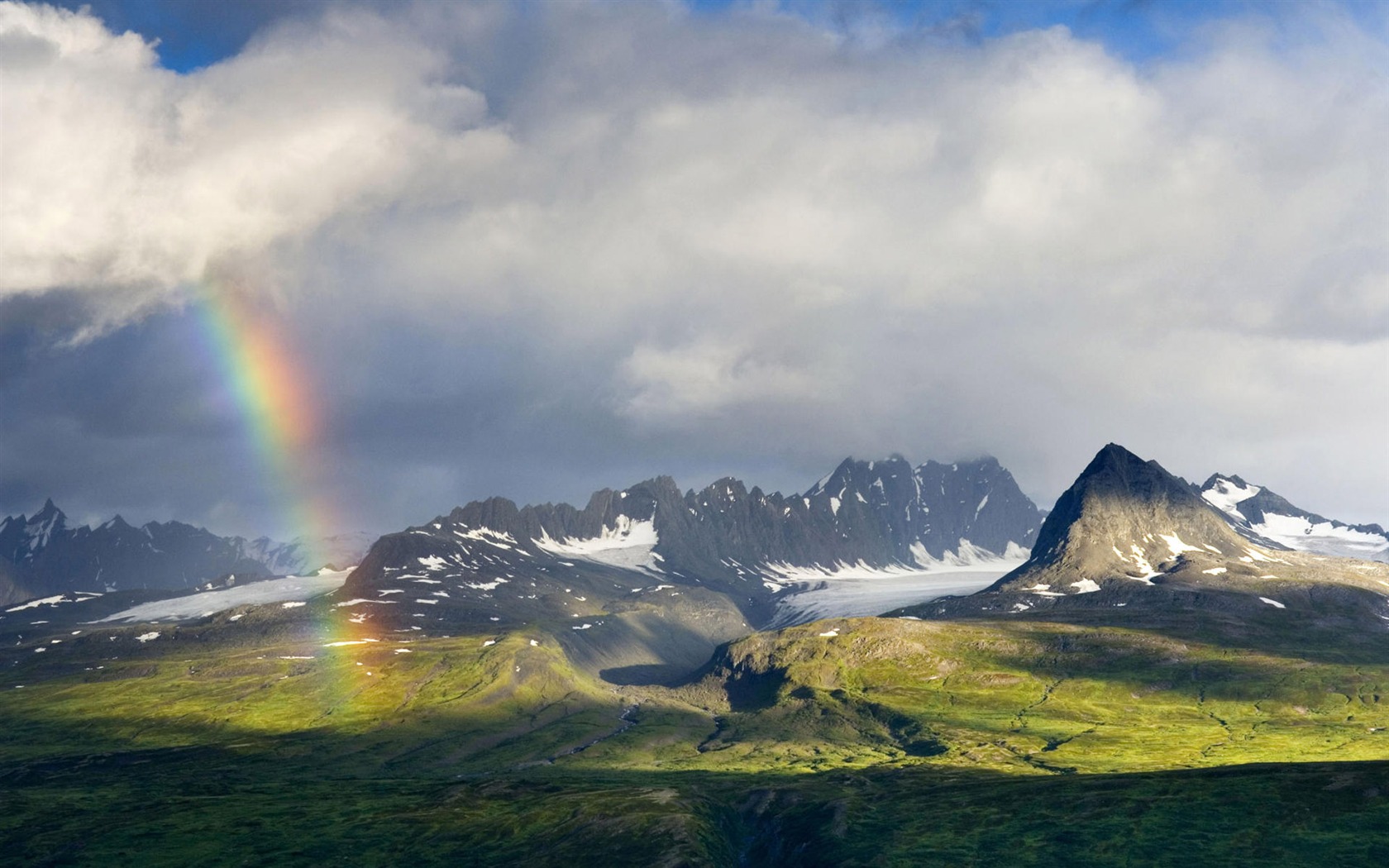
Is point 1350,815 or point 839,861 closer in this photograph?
point 1350,815

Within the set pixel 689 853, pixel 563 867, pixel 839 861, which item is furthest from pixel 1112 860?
pixel 563 867

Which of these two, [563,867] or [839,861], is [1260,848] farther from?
[563,867]

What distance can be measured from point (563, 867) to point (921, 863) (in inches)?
2724

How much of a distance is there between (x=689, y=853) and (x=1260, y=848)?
101 metres

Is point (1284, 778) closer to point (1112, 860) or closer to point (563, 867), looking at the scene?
point (1112, 860)

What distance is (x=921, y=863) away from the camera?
18850 cm

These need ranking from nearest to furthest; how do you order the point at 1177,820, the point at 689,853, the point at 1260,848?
the point at 1260,848
the point at 1177,820
the point at 689,853

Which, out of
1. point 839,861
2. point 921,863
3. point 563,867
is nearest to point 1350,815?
point 921,863

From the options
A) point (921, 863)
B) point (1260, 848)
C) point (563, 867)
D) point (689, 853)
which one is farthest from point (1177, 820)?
point (563, 867)

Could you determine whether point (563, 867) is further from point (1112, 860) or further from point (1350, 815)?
point (1350, 815)

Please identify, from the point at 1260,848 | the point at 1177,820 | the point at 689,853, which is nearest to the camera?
the point at 1260,848

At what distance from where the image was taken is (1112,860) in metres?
174

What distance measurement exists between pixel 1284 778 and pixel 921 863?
230 feet

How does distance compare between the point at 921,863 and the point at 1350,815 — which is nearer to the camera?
the point at 1350,815
